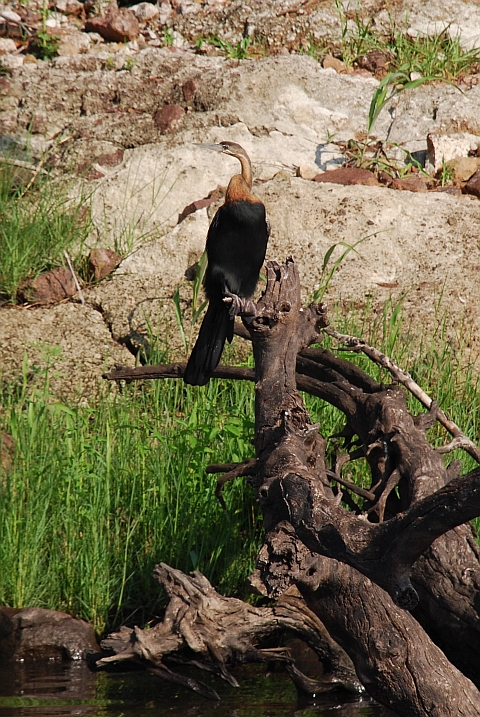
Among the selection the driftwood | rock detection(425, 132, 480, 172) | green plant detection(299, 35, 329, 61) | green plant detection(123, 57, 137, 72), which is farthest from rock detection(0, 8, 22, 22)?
the driftwood

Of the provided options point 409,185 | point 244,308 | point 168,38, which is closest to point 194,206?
point 409,185

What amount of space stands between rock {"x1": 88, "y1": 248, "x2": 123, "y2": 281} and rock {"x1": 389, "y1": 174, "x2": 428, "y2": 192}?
78.4 inches

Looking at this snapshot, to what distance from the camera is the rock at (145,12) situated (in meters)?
7.69

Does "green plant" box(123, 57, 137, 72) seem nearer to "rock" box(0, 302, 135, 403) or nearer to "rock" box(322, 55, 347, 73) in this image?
"rock" box(322, 55, 347, 73)

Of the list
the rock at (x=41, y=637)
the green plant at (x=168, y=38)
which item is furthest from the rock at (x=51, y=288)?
the green plant at (x=168, y=38)

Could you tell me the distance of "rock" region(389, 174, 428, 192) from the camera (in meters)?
5.75

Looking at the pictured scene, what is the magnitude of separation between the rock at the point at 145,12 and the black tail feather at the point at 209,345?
4673 mm

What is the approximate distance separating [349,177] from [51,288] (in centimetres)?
218

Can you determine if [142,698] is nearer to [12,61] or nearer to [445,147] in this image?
[445,147]

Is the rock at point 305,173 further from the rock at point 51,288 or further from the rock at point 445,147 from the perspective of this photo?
the rock at point 51,288

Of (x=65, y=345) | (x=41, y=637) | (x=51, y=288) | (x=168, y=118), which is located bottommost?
(x=41, y=637)

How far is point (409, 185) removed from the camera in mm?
5766

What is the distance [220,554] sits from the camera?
3.45 m

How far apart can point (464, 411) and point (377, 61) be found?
3788 mm
